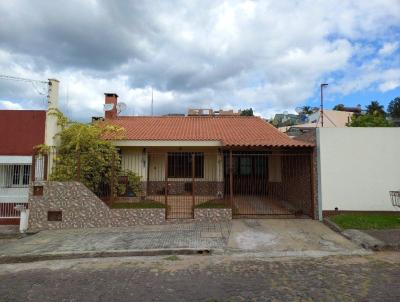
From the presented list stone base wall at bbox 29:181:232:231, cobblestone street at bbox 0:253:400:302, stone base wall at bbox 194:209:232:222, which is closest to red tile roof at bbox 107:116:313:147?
stone base wall at bbox 194:209:232:222

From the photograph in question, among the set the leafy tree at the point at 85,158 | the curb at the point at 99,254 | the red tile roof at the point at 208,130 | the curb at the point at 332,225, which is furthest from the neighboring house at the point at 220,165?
the curb at the point at 99,254

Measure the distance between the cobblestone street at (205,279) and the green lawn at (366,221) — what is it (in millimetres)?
2148

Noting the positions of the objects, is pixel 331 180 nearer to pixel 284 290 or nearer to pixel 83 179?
pixel 284 290

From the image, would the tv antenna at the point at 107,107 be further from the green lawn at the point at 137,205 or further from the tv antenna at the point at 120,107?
the green lawn at the point at 137,205

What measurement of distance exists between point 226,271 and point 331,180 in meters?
6.11

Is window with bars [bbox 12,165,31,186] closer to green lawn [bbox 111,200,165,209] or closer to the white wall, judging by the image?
green lawn [bbox 111,200,165,209]

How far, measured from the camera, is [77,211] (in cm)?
1088

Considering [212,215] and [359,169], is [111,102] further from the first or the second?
[359,169]

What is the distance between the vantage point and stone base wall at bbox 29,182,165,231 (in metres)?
10.9

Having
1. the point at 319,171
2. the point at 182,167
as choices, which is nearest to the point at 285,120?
the point at 182,167

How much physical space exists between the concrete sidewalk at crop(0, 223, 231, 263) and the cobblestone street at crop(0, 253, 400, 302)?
13.8 inches

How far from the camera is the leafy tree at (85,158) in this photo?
37.9ft

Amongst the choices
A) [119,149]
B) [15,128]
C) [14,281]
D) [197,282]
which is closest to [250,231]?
[197,282]

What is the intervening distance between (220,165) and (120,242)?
7.55 meters
